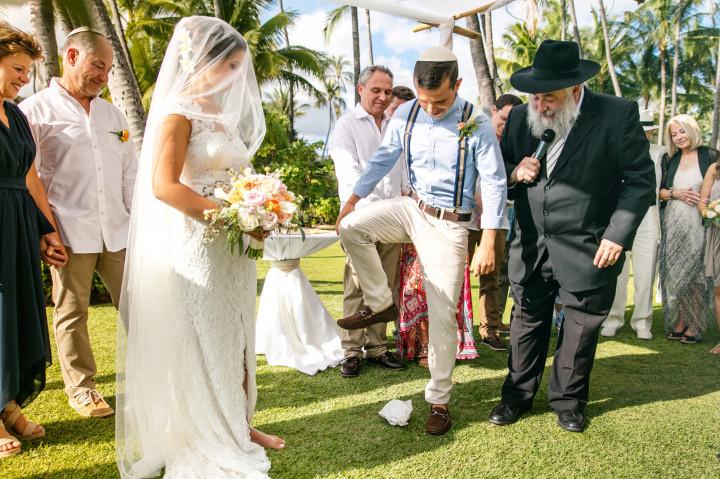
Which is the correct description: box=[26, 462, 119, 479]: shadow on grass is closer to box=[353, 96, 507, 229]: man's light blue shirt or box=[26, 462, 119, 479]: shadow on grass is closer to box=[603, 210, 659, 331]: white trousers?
box=[353, 96, 507, 229]: man's light blue shirt

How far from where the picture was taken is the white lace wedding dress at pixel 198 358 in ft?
9.43

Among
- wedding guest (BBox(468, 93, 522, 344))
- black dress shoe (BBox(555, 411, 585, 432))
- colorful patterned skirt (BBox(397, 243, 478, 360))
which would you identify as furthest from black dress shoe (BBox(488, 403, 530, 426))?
wedding guest (BBox(468, 93, 522, 344))

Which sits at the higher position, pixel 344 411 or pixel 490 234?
pixel 490 234

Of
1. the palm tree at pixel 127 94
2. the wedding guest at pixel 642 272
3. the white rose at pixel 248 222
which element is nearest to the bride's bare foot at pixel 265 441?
the white rose at pixel 248 222

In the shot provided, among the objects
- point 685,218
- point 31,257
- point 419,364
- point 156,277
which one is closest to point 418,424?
point 419,364

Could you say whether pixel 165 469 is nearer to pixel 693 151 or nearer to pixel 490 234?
pixel 490 234

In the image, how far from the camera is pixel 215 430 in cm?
297

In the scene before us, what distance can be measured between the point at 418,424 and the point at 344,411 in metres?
0.55

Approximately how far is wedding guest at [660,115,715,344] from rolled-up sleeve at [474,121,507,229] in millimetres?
3606

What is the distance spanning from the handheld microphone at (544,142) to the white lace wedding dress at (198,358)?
6.17 feet

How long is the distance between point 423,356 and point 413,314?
16.0 inches

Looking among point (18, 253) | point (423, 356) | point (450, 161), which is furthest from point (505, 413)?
point (18, 253)

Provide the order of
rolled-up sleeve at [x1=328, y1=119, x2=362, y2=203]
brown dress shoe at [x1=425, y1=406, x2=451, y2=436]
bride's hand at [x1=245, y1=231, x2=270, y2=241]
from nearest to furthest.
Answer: bride's hand at [x1=245, y1=231, x2=270, y2=241]
brown dress shoe at [x1=425, y1=406, x2=451, y2=436]
rolled-up sleeve at [x1=328, y1=119, x2=362, y2=203]

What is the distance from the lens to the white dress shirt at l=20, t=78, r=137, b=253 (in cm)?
363
